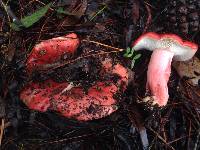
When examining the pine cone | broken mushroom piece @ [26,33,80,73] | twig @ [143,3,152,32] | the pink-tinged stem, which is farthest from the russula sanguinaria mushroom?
the pine cone

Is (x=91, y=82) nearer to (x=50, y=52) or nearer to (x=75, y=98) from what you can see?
(x=75, y=98)

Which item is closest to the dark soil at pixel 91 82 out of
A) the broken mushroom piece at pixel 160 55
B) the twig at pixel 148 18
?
the twig at pixel 148 18


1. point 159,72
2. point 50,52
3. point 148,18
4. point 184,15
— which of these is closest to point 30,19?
point 50,52

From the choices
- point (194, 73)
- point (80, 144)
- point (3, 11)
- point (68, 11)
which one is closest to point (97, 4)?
point (68, 11)

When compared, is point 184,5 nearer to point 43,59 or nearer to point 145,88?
point 145,88

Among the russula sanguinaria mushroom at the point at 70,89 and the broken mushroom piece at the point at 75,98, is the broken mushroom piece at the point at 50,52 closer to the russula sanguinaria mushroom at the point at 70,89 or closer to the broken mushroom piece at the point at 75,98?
the russula sanguinaria mushroom at the point at 70,89

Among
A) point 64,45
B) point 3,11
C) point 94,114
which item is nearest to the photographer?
point 94,114
